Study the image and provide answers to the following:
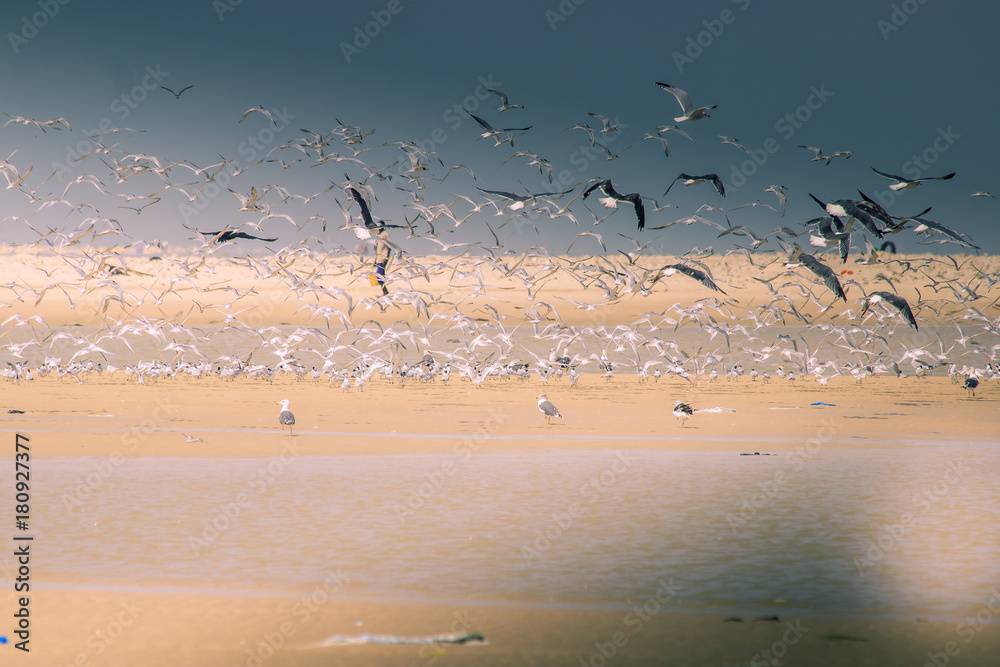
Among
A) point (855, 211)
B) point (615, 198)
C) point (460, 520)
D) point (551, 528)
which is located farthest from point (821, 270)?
point (460, 520)

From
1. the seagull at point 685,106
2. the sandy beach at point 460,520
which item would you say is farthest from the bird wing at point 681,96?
the sandy beach at point 460,520

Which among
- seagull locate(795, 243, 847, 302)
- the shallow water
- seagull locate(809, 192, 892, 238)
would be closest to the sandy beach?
the shallow water

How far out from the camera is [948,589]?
237 inches

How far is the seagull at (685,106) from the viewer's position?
1115cm

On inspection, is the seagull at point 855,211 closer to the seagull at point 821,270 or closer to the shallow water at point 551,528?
the seagull at point 821,270

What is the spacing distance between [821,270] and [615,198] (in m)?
2.52

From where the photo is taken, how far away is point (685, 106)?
1120 centimetres

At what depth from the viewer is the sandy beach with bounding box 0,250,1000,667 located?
16.8 ft

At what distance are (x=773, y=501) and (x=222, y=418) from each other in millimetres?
8534

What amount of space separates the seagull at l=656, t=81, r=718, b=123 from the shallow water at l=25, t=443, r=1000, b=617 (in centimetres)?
391

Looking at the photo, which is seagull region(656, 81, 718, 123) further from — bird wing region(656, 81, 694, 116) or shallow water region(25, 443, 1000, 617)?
shallow water region(25, 443, 1000, 617)

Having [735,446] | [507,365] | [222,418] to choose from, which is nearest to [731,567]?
[735,446]

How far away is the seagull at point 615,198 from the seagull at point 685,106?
1015 mm

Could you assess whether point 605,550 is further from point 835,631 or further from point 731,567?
point 835,631
